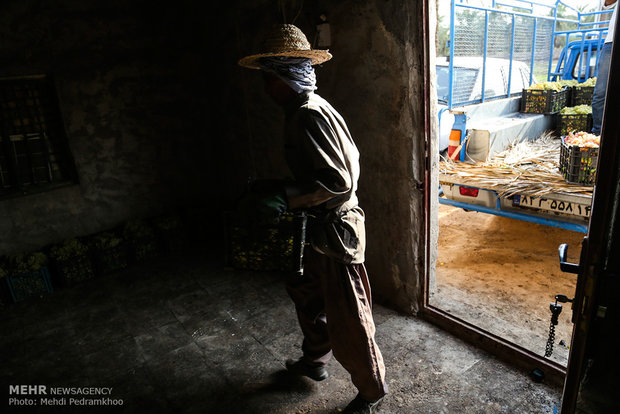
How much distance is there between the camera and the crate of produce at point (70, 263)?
4836mm

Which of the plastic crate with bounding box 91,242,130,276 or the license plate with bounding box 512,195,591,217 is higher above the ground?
the license plate with bounding box 512,195,591,217

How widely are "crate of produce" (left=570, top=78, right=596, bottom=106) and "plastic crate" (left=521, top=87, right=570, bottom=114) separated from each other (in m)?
0.51

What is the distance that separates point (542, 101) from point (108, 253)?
6.91 m

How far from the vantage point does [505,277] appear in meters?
4.57

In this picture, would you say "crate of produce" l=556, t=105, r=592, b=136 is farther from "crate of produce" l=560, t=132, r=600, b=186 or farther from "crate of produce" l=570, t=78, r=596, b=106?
"crate of produce" l=560, t=132, r=600, b=186

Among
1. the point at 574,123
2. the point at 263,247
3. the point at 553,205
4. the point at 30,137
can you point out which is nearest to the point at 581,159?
the point at 553,205

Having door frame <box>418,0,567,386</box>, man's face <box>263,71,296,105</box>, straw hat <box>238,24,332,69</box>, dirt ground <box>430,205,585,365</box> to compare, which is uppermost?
straw hat <box>238,24,332,69</box>

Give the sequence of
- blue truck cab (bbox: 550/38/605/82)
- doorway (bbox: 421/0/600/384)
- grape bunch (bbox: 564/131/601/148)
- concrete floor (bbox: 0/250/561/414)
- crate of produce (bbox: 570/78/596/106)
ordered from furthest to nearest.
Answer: blue truck cab (bbox: 550/38/605/82) → crate of produce (bbox: 570/78/596/106) → grape bunch (bbox: 564/131/601/148) → doorway (bbox: 421/0/600/384) → concrete floor (bbox: 0/250/561/414)

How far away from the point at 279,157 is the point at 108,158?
2491mm

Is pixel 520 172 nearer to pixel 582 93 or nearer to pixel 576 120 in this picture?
pixel 576 120

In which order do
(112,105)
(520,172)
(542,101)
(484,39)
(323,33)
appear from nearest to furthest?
(323,33), (520,172), (112,105), (484,39), (542,101)

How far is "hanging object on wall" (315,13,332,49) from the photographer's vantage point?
3.60 m

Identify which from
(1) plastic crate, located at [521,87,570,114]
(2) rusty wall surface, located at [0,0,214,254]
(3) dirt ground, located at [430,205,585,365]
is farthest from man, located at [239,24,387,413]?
(1) plastic crate, located at [521,87,570,114]

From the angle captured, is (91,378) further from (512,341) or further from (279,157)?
(512,341)
